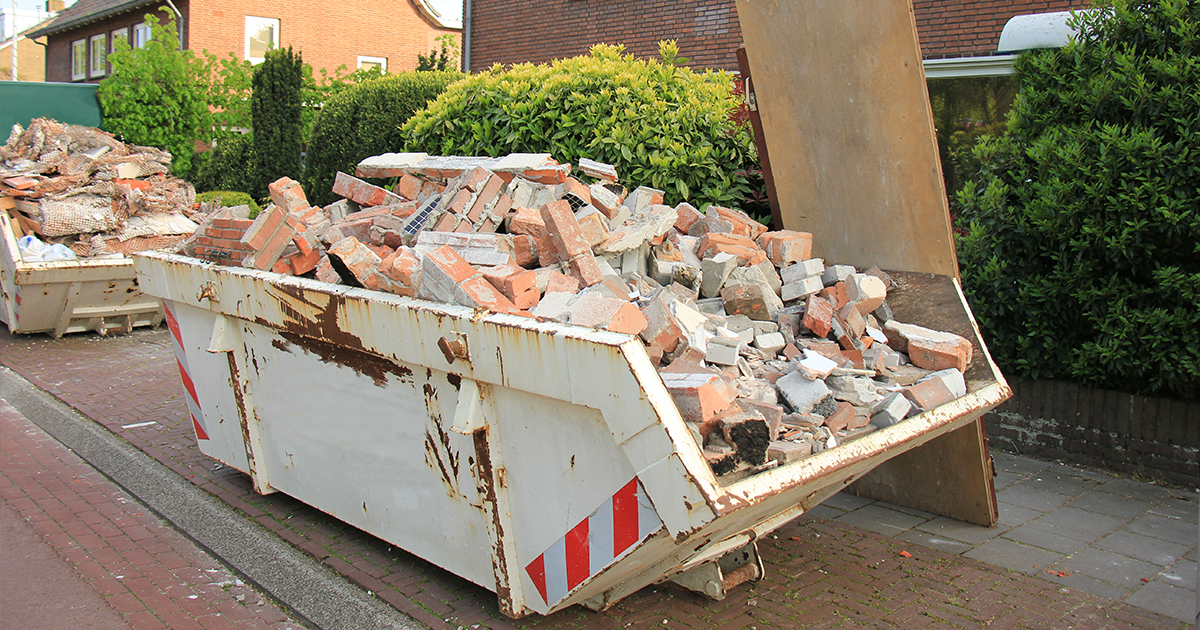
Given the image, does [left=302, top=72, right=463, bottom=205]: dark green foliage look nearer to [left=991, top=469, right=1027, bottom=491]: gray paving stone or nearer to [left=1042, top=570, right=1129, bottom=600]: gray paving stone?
[left=991, top=469, right=1027, bottom=491]: gray paving stone

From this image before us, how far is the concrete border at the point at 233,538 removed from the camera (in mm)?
3211

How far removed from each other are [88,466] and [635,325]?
4070mm

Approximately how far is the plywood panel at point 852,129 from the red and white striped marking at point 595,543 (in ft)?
7.04

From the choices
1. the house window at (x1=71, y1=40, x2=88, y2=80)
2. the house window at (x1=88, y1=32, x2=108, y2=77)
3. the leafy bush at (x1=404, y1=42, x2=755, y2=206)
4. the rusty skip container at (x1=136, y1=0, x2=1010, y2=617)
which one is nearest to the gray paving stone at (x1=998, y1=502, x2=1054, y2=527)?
the rusty skip container at (x1=136, y1=0, x2=1010, y2=617)

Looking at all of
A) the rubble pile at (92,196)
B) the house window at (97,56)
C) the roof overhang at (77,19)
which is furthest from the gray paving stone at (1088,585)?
the house window at (97,56)

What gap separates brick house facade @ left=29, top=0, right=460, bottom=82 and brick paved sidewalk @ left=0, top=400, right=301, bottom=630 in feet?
68.6

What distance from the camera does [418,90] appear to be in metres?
8.79

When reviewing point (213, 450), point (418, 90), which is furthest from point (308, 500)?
point (418, 90)

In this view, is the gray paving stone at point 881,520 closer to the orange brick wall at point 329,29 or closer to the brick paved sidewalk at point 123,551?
the brick paved sidewalk at point 123,551

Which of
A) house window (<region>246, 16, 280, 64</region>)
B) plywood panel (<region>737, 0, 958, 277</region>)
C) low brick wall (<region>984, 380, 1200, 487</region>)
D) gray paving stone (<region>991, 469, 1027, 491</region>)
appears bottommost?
gray paving stone (<region>991, 469, 1027, 491</region>)

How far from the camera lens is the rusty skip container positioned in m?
2.38

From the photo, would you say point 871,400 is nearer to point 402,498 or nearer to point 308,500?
point 402,498

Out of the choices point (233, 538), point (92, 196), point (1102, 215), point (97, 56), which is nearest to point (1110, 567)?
point (1102, 215)

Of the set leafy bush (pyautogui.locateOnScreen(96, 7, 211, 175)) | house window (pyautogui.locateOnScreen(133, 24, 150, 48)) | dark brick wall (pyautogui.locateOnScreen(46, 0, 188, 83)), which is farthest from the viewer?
dark brick wall (pyautogui.locateOnScreen(46, 0, 188, 83))
